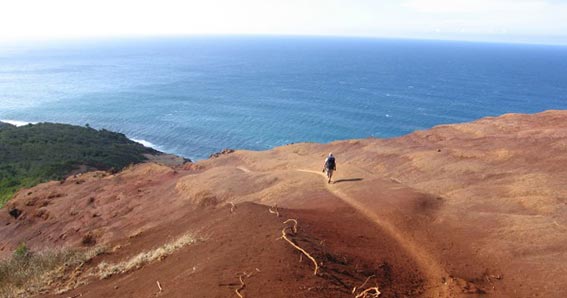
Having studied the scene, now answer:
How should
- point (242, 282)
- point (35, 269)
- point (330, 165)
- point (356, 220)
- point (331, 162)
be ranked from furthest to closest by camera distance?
point (330, 165)
point (331, 162)
point (35, 269)
point (356, 220)
point (242, 282)

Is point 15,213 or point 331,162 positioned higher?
point 331,162

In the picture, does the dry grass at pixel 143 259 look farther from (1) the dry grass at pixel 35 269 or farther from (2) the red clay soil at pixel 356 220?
(1) the dry grass at pixel 35 269

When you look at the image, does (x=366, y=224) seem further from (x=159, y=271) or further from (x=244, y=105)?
(x=244, y=105)

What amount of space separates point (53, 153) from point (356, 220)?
64.9 m

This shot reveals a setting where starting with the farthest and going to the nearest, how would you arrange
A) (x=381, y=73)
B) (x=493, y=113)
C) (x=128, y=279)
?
(x=381, y=73) → (x=493, y=113) → (x=128, y=279)

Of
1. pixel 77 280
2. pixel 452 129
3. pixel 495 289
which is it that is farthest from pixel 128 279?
pixel 452 129

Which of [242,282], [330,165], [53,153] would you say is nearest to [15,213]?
[330,165]

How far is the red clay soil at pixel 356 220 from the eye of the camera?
528 inches

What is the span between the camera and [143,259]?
58.3ft

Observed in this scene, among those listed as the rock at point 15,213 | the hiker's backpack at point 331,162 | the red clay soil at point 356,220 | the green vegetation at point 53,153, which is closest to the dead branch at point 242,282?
the red clay soil at point 356,220

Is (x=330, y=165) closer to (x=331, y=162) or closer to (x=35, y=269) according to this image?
Result: (x=331, y=162)

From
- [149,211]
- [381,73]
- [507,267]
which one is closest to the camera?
[507,267]

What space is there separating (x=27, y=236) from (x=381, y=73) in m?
161

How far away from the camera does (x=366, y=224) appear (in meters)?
18.6
